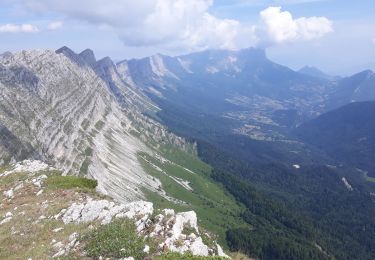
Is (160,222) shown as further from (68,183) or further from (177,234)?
(68,183)

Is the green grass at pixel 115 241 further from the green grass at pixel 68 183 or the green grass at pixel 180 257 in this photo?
the green grass at pixel 68 183

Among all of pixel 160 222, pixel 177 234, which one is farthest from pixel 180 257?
pixel 160 222

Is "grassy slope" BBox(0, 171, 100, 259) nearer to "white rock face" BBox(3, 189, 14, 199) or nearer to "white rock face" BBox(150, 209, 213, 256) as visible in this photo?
"white rock face" BBox(3, 189, 14, 199)

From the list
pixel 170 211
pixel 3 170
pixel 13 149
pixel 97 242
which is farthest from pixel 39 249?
pixel 13 149

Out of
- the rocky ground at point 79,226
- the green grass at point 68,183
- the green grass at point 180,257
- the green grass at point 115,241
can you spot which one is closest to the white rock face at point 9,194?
the rocky ground at point 79,226

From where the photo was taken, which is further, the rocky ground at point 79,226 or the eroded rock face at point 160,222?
the rocky ground at point 79,226

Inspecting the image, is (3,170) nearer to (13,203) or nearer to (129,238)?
(13,203)
